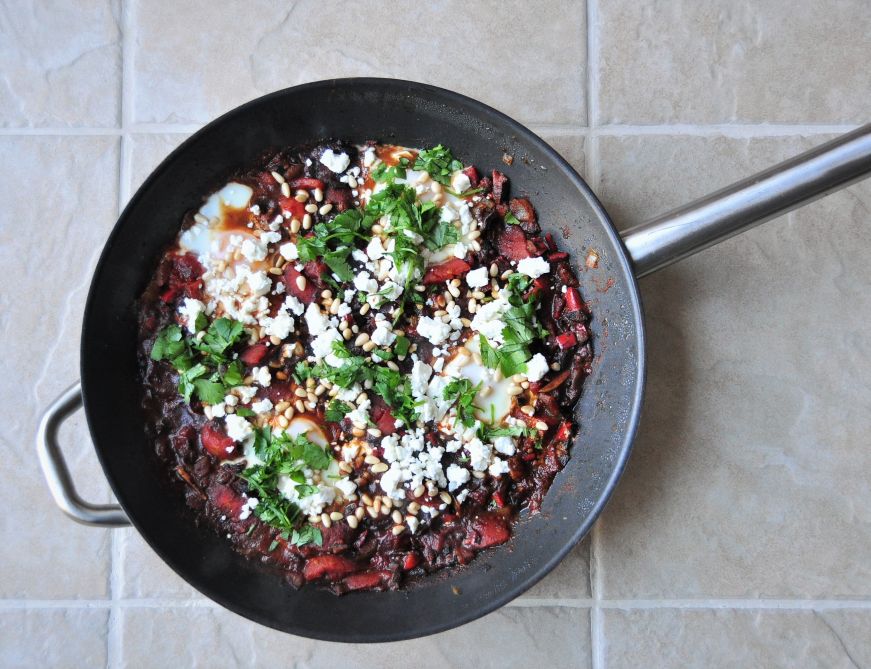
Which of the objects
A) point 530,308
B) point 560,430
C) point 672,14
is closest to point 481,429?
point 560,430

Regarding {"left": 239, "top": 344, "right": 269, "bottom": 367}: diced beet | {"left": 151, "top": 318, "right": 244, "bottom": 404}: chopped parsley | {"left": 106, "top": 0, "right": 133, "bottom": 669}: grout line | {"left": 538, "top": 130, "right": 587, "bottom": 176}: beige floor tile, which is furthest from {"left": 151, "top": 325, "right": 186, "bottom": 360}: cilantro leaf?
{"left": 538, "top": 130, "right": 587, "bottom": 176}: beige floor tile

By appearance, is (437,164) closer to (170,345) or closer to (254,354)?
(254,354)

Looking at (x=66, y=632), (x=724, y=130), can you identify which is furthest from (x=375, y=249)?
(x=66, y=632)

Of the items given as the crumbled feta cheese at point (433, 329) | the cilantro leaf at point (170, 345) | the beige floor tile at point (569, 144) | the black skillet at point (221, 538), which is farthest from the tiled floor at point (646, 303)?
the crumbled feta cheese at point (433, 329)

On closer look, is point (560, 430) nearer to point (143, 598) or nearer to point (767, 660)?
point (767, 660)

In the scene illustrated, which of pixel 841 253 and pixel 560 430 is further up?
pixel 841 253

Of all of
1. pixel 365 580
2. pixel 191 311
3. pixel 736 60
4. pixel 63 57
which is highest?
pixel 63 57
